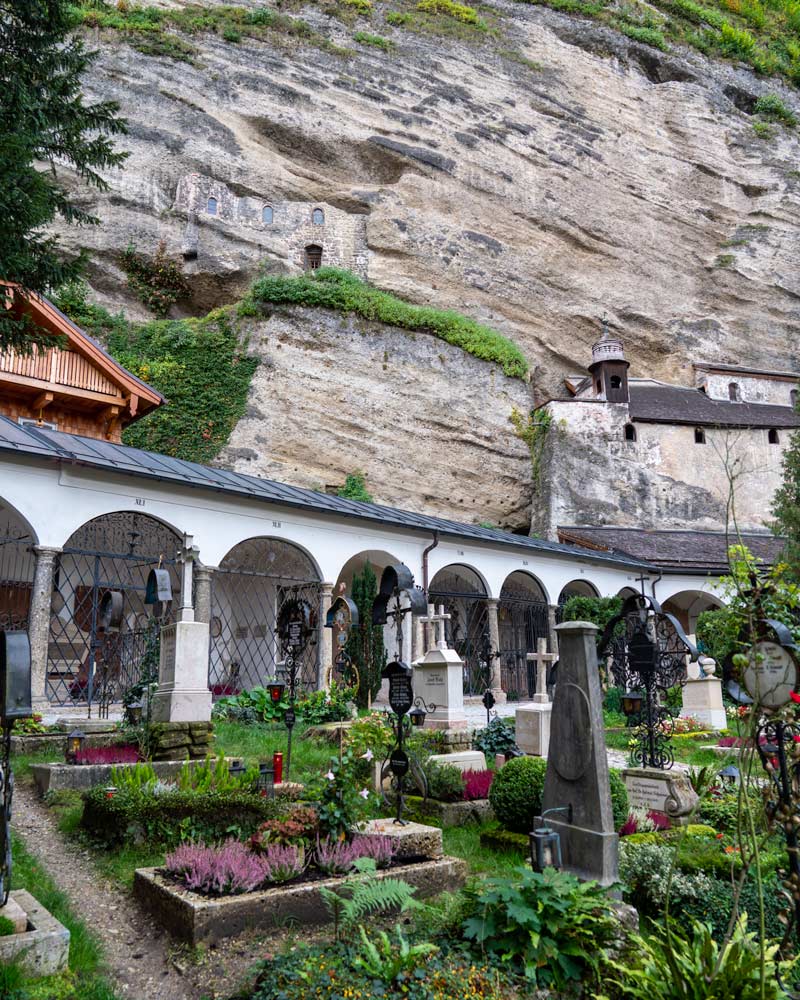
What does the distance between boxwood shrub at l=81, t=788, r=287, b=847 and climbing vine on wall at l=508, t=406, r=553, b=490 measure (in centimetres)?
2550

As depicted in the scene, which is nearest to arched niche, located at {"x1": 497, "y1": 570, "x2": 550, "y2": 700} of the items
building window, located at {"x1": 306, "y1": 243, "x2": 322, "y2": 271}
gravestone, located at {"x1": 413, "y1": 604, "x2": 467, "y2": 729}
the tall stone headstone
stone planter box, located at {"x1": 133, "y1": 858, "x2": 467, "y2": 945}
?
gravestone, located at {"x1": 413, "y1": 604, "x2": 467, "y2": 729}

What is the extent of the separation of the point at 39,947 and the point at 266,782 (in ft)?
11.9

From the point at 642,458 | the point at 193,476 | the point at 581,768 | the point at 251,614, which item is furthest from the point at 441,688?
the point at 642,458

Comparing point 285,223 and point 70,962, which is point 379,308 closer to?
point 285,223

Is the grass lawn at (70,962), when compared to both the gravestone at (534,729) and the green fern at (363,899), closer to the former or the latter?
the green fern at (363,899)

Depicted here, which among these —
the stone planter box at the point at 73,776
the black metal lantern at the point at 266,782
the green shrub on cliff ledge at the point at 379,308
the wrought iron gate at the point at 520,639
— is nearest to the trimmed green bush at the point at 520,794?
the black metal lantern at the point at 266,782

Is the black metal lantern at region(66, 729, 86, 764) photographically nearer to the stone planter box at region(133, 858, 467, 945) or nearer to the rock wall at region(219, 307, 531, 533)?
the stone planter box at region(133, 858, 467, 945)

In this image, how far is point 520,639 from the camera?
79.4ft

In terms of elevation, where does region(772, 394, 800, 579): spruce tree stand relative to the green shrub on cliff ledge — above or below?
below

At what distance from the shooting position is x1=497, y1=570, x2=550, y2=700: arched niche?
928 inches

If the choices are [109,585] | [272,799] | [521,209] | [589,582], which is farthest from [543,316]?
[272,799]

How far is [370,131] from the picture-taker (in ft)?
113

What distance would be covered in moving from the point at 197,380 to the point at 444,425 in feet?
31.5

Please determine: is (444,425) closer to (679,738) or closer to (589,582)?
(589,582)
